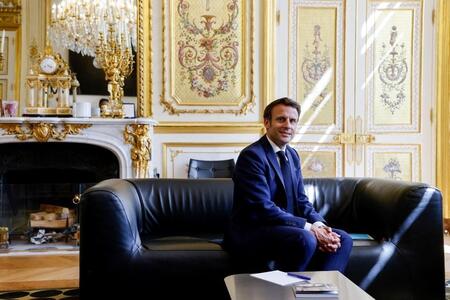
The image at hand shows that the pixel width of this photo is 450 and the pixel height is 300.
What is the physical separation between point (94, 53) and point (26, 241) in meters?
1.65

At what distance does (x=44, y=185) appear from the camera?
426 cm

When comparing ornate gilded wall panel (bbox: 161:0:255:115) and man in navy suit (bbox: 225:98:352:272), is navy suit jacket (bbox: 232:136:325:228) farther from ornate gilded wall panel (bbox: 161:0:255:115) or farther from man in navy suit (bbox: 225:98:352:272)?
ornate gilded wall panel (bbox: 161:0:255:115)

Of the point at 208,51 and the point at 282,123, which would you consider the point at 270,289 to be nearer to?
the point at 282,123

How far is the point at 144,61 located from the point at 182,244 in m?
2.49

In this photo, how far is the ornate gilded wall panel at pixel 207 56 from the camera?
4.77m

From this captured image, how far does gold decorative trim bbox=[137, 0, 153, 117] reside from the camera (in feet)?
15.4

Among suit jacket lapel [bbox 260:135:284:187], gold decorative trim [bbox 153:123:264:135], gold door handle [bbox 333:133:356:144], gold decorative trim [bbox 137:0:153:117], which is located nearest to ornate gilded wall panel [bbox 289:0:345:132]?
gold door handle [bbox 333:133:356:144]

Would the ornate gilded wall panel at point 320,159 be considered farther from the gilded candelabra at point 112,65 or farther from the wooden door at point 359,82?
the gilded candelabra at point 112,65

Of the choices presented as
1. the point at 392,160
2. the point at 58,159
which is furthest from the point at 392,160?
the point at 58,159

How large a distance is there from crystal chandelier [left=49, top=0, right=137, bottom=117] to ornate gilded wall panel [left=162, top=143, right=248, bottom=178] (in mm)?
637

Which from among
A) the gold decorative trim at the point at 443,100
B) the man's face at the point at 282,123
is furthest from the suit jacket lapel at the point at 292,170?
the gold decorative trim at the point at 443,100

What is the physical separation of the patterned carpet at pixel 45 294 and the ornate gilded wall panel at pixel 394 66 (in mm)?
3242

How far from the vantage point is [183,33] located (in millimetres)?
4785

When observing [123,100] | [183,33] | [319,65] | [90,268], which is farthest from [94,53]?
[90,268]
